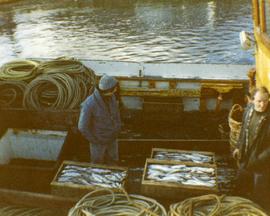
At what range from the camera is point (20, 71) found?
30.6 ft

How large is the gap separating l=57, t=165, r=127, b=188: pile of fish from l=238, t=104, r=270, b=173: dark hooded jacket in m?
1.79

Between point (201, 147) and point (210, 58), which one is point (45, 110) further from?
point (210, 58)

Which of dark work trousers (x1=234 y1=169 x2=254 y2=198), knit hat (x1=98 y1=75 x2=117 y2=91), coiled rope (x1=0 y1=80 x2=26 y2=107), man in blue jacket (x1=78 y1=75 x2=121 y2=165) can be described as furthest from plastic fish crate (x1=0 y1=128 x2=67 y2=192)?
dark work trousers (x1=234 y1=169 x2=254 y2=198)

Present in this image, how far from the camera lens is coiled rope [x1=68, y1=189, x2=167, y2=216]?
179 inches

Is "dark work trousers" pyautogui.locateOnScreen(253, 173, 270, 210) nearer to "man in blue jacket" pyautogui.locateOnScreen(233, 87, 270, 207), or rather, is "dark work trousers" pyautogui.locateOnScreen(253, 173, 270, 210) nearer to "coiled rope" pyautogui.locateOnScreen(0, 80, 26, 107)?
"man in blue jacket" pyautogui.locateOnScreen(233, 87, 270, 207)

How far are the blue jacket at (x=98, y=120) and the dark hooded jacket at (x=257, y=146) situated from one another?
2059 mm

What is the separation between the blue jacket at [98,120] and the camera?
5625mm

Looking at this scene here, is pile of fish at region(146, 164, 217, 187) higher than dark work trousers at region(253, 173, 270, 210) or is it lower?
higher

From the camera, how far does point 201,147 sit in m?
7.46

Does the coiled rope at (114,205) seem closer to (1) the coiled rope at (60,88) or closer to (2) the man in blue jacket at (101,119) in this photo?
(2) the man in blue jacket at (101,119)

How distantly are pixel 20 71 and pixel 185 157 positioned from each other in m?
5.62

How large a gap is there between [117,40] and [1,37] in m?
8.16

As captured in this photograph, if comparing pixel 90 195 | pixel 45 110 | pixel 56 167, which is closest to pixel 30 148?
pixel 45 110

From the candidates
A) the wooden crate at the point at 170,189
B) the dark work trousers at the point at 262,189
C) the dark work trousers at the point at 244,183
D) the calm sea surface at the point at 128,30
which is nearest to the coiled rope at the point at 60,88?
the wooden crate at the point at 170,189
